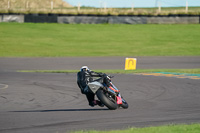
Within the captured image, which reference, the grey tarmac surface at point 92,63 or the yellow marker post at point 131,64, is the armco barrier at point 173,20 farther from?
the yellow marker post at point 131,64

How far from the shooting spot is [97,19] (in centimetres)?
4634

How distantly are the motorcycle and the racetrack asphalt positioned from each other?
21 centimetres

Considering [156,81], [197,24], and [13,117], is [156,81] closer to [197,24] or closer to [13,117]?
[13,117]

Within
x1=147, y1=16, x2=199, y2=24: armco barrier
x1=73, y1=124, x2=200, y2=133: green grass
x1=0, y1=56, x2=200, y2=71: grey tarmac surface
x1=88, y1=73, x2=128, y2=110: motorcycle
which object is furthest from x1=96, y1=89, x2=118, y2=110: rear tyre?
x1=147, y1=16, x2=199, y2=24: armco barrier

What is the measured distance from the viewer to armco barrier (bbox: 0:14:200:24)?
45.9 meters

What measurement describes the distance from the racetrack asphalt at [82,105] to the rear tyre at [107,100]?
173 millimetres

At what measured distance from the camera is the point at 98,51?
125ft

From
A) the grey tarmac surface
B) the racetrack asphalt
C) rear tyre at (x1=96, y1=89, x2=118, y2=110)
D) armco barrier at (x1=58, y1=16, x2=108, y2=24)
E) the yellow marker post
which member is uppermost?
armco barrier at (x1=58, y1=16, x2=108, y2=24)

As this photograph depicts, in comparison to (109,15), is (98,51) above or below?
below

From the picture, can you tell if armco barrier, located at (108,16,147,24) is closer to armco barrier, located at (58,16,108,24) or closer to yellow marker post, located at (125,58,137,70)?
armco barrier, located at (58,16,108,24)

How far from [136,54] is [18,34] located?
13412 mm

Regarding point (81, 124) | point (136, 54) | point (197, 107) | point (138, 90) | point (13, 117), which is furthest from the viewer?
point (136, 54)

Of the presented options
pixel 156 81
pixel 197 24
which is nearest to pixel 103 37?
pixel 197 24

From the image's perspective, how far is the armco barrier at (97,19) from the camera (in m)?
45.9
